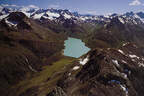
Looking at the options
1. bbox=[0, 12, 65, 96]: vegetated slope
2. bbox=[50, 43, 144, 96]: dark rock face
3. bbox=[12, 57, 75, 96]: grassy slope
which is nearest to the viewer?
bbox=[50, 43, 144, 96]: dark rock face

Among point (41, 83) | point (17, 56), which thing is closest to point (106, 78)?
point (41, 83)

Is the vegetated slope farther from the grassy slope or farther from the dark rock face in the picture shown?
the dark rock face

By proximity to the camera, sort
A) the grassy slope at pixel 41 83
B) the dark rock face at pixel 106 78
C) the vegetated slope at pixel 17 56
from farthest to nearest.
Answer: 1. the vegetated slope at pixel 17 56
2. the grassy slope at pixel 41 83
3. the dark rock face at pixel 106 78

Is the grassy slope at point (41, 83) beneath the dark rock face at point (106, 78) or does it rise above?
beneath

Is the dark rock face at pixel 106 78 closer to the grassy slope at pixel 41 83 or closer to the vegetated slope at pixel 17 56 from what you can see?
the grassy slope at pixel 41 83

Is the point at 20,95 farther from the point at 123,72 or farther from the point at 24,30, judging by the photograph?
the point at 24,30

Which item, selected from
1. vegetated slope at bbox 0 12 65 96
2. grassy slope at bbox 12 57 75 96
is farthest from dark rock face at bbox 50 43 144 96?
vegetated slope at bbox 0 12 65 96

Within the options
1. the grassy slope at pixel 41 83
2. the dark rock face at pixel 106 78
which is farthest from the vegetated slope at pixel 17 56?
the dark rock face at pixel 106 78

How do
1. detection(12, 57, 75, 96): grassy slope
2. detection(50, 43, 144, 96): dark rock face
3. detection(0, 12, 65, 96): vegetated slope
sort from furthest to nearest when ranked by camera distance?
detection(0, 12, 65, 96): vegetated slope < detection(12, 57, 75, 96): grassy slope < detection(50, 43, 144, 96): dark rock face

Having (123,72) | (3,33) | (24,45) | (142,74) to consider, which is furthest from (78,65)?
(3,33)
